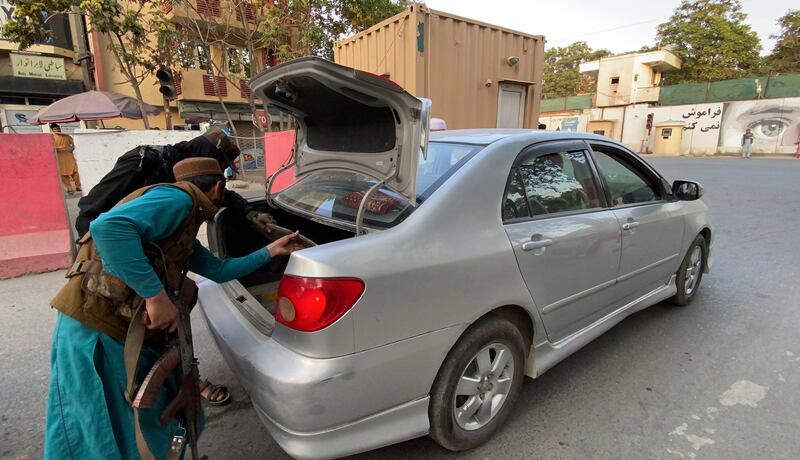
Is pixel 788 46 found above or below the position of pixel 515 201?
above

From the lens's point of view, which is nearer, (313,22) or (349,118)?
(349,118)

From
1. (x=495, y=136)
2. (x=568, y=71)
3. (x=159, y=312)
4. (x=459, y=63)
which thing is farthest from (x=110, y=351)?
(x=568, y=71)

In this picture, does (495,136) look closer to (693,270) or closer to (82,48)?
(693,270)

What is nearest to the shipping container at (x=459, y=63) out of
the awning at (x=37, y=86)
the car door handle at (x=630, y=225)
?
the car door handle at (x=630, y=225)

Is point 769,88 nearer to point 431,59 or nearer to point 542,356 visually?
point 431,59

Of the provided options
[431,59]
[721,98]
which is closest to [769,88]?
[721,98]

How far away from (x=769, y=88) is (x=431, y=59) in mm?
29363

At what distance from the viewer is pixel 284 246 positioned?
2.07 meters

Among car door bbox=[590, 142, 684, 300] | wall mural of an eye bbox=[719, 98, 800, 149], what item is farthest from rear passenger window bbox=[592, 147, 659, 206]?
wall mural of an eye bbox=[719, 98, 800, 149]

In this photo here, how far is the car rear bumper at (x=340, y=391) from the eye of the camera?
158cm

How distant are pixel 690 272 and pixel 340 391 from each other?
346cm

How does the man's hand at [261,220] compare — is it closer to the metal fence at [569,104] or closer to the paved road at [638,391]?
the paved road at [638,391]

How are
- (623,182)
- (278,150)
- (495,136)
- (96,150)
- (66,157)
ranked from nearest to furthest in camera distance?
(495,136) < (623,182) < (96,150) < (278,150) < (66,157)

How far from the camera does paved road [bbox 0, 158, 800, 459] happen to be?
215cm
